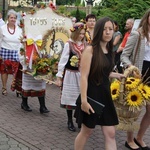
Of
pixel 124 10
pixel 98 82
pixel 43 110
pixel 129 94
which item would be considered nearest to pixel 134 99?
pixel 129 94

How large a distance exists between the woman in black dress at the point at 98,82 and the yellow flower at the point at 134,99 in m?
0.46

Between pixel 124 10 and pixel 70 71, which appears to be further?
pixel 124 10

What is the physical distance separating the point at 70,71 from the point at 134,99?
1.40m

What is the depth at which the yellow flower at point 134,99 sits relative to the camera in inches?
166

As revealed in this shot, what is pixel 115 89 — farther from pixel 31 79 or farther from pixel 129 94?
pixel 31 79

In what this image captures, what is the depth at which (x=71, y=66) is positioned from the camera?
536 centimetres

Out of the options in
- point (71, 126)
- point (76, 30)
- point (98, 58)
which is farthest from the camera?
point (71, 126)

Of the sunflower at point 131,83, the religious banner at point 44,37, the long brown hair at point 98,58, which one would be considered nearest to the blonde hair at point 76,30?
the religious banner at point 44,37

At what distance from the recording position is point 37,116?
6.29 metres

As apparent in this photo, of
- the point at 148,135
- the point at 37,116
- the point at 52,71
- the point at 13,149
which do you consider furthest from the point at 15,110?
the point at 148,135

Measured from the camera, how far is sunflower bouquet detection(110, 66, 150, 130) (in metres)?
4.23

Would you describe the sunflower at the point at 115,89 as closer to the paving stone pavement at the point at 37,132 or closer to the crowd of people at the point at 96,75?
the crowd of people at the point at 96,75

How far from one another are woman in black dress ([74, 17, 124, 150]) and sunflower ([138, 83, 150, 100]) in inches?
22.9

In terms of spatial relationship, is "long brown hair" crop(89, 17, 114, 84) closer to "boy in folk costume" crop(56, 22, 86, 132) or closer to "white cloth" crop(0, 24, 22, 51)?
"boy in folk costume" crop(56, 22, 86, 132)
